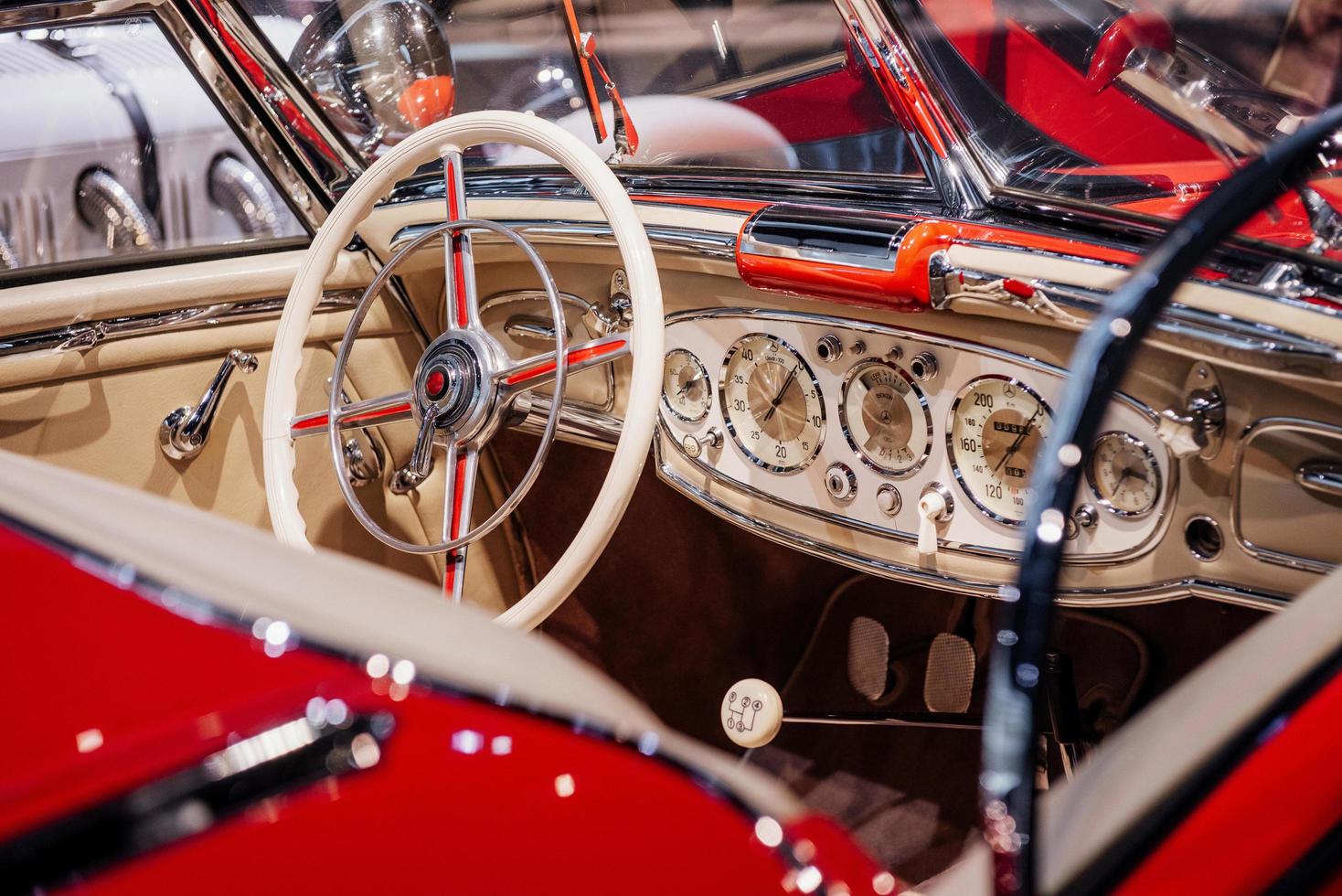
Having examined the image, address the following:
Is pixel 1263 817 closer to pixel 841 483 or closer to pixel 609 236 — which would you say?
pixel 841 483

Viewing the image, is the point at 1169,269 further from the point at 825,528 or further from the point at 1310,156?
the point at 825,528

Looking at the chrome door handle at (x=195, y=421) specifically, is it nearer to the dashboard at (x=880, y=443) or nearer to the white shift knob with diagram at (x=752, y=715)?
the dashboard at (x=880, y=443)

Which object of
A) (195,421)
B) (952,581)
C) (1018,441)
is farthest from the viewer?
(195,421)

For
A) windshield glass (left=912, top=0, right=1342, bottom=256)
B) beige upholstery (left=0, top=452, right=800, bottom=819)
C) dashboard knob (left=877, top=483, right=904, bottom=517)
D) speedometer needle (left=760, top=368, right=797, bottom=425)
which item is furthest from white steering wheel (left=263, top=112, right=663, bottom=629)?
beige upholstery (left=0, top=452, right=800, bottom=819)

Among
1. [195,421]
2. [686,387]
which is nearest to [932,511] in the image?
[686,387]

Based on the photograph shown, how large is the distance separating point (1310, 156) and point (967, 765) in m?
1.38

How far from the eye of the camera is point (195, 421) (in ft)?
5.42

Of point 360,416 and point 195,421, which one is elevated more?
point 360,416

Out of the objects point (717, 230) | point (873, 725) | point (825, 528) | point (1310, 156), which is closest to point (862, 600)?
point (873, 725)

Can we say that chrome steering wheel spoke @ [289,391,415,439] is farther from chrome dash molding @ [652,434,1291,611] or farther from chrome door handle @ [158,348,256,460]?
chrome dash molding @ [652,434,1291,611]

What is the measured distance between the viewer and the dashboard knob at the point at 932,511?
4.22ft

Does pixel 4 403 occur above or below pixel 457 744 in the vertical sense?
below

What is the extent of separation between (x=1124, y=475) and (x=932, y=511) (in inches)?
9.2

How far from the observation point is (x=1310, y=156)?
2.11ft
